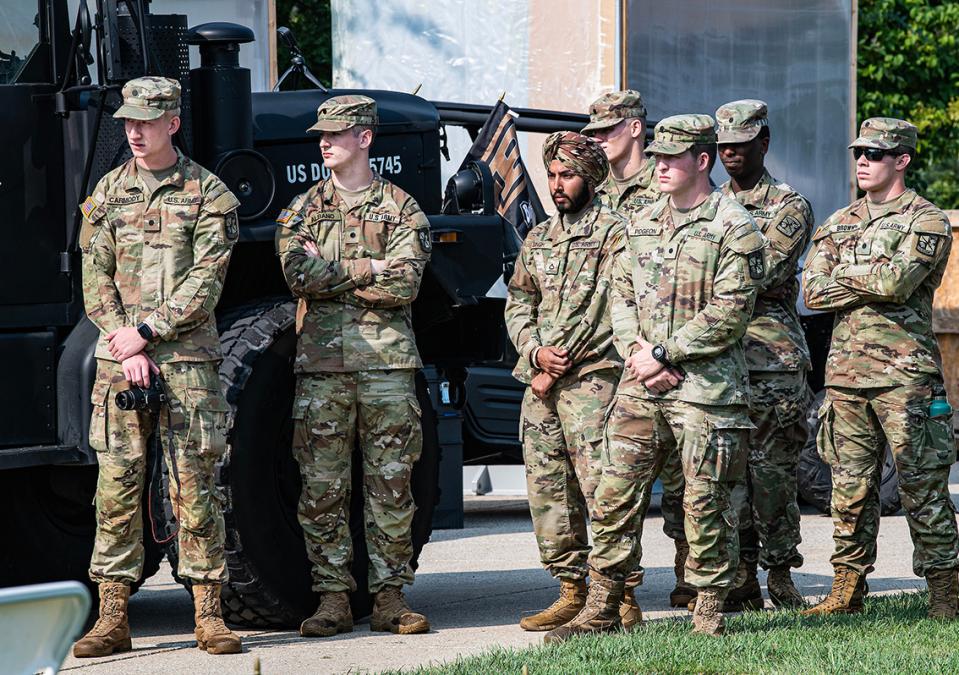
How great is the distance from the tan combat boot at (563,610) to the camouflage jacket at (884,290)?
4.44ft

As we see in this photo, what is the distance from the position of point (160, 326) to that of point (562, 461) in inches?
68.6

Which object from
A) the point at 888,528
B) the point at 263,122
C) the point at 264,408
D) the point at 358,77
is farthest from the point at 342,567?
the point at 358,77

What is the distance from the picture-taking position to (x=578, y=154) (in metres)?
6.98

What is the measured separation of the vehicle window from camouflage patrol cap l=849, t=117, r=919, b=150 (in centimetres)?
329

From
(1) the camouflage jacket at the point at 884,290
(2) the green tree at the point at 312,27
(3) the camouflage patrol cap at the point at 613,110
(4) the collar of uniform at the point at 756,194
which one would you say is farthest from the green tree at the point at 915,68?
(1) the camouflage jacket at the point at 884,290

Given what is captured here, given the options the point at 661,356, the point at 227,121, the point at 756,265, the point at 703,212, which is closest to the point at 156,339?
the point at 227,121

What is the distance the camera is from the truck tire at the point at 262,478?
6777mm

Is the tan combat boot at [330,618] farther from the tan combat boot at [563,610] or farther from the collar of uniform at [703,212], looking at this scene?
the collar of uniform at [703,212]

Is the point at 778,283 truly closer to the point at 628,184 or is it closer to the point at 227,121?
the point at 628,184

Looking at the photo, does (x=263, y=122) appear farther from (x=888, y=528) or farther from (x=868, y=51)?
(x=868, y=51)

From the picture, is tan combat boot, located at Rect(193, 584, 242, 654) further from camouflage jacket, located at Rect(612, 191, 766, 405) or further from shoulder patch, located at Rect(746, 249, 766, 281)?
shoulder patch, located at Rect(746, 249, 766, 281)

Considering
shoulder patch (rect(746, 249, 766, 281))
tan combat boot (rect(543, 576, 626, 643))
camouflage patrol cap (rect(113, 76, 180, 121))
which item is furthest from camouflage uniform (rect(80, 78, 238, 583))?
shoulder patch (rect(746, 249, 766, 281))

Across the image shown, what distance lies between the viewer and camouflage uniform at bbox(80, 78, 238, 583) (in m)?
6.41

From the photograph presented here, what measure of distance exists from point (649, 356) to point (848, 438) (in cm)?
112
